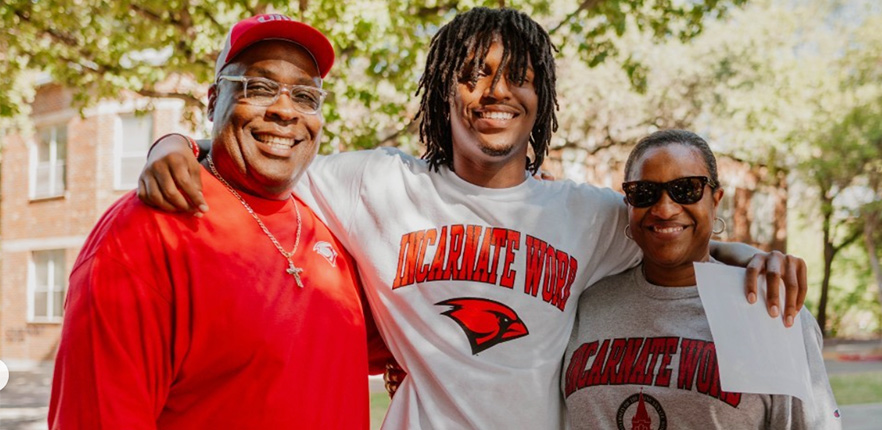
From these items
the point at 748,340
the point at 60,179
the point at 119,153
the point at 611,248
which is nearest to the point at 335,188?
the point at 611,248

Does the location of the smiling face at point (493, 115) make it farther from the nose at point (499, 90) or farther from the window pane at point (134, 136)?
the window pane at point (134, 136)

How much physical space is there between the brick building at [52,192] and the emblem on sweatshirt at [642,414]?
18.8m

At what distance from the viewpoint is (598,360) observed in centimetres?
296

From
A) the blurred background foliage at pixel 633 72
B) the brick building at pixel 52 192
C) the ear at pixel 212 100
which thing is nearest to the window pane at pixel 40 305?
the brick building at pixel 52 192

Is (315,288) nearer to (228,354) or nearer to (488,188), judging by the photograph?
(228,354)

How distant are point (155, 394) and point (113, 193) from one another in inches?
787

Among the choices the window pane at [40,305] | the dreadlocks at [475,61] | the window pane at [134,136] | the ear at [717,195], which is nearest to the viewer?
the ear at [717,195]

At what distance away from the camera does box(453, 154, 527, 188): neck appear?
3203 millimetres

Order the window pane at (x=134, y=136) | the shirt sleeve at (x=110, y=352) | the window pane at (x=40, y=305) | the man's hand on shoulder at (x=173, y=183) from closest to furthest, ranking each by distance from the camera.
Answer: the shirt sleeve at (x=110, y=352) < the man's hand on shoulder at (x=173, y=183) < the window pane at (x=134, y=136) < the window pane at (x=40, y=305)

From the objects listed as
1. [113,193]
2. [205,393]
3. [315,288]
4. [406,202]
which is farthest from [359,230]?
[113,193]

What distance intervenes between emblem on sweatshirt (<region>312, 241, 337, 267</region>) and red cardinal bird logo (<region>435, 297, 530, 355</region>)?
1.55 feet

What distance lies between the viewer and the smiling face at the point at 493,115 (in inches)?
123

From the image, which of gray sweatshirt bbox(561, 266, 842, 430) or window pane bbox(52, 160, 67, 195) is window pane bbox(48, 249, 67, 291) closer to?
window pane bbox(52, 160, 67, 195)

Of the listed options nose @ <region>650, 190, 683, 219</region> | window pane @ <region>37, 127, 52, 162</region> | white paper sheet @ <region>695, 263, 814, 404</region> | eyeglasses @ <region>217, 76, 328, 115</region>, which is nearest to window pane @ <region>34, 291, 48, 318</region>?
window pane @ <region>37, 127, 52, 162</region>
